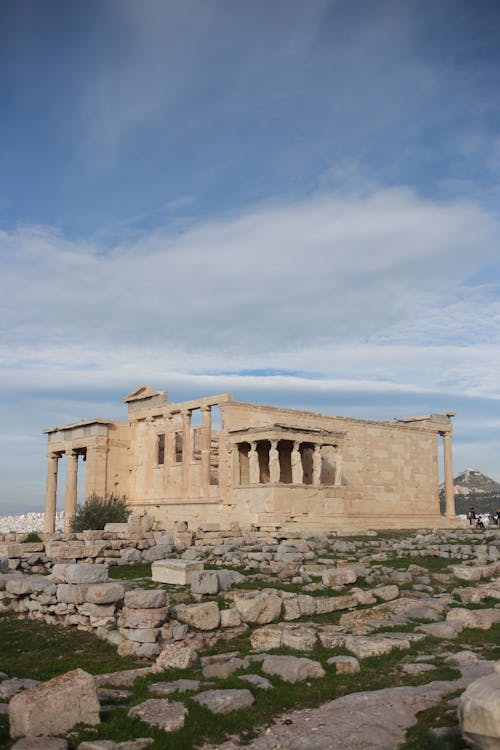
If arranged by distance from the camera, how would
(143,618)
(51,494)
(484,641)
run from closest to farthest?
(484,641) → (143,618) → (51,494)

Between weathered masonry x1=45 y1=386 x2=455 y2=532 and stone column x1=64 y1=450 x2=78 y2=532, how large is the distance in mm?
70

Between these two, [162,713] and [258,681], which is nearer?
[162,713]

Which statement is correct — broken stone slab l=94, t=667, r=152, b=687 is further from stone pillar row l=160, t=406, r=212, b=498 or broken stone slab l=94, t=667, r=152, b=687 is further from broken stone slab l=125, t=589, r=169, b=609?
stone pillar row l=160, t=406, r=212, b=498

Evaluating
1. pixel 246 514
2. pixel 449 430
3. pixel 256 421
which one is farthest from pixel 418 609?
pixel 449 430

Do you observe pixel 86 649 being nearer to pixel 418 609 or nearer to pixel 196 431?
pixel 418 609

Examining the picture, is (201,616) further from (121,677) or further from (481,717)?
(481,717)

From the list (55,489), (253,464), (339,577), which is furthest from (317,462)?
(339,577)

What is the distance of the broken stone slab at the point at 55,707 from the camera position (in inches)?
248

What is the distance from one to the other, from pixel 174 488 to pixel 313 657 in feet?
97.5

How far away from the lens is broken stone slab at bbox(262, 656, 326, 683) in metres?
8.14

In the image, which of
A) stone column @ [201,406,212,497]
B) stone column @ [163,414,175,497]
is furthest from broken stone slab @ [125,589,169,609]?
stone column @ [163,414,175,497]

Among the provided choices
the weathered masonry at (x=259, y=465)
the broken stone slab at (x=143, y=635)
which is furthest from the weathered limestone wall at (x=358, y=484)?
the broken stone slab at (x=143, y=635)

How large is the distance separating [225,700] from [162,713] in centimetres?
67

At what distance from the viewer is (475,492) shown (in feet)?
289
